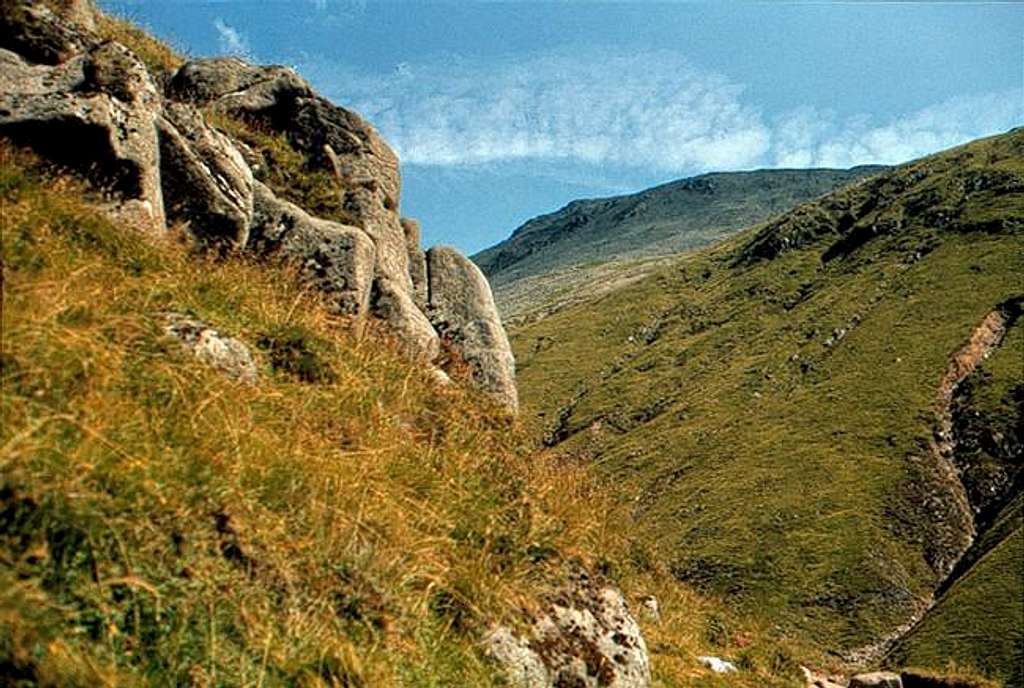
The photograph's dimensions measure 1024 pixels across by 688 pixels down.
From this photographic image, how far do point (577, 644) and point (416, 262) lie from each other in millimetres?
17086

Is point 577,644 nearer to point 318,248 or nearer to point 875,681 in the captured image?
point 318,248

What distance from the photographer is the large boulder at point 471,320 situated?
69.8 ft

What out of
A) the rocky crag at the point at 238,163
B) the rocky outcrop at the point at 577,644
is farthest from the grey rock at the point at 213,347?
the rocky crag at the point at 238,163

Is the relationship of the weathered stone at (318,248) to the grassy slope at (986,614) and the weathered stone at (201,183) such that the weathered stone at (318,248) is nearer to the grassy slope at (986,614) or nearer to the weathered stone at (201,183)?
the weathered stone at (201,183)

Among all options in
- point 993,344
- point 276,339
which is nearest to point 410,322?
point 276,339

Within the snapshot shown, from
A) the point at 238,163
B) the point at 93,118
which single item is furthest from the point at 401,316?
the point at 93,118

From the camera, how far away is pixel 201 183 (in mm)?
15281

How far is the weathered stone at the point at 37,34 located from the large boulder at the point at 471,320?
36.6 feet

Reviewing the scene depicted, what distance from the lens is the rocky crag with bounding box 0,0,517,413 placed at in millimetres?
12805

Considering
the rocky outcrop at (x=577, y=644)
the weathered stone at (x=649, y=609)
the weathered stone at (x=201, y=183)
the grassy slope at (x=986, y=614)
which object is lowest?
the grassy slope at (x=986, y=614)

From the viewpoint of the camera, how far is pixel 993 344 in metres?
101

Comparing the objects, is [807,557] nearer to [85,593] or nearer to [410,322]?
[410,322]

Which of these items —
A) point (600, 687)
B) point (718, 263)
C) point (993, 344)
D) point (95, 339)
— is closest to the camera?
point (95, 339)

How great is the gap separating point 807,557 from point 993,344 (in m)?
48.9
